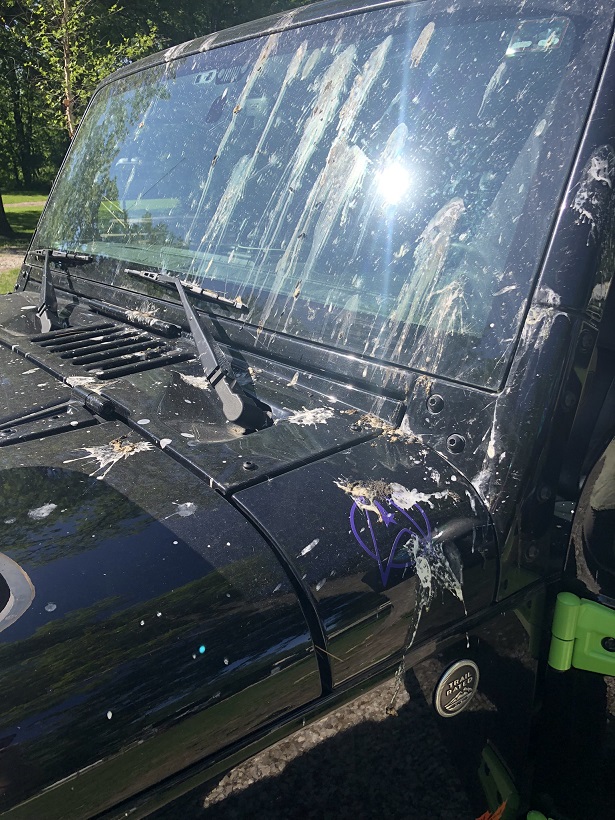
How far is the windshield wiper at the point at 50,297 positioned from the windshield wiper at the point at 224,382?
1.59ft

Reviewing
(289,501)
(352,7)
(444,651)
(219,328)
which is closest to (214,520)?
(289,501)

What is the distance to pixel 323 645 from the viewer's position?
1.18 metres

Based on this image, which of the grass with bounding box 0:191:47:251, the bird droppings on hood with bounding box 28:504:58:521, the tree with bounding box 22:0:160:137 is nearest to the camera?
the bird droppings on hood with bounding box 28:504:58:521

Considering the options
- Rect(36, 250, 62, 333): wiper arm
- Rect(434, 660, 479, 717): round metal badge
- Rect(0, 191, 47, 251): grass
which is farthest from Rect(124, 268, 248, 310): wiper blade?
Rect(0, 191, 47, 251): grass

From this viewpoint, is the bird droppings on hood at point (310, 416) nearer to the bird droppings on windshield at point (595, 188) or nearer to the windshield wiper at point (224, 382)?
A: the windshield wiper at point (224, 382)

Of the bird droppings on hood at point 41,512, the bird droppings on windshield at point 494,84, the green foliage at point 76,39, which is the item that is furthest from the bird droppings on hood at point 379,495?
the green foliage at point 76,39

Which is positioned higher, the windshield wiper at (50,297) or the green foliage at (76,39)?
the green foliage at (76,39)

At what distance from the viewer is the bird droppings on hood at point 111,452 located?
1.35 meters

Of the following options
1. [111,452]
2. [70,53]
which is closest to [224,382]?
[111,452]

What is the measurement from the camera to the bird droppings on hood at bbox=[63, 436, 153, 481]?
4.42 feet

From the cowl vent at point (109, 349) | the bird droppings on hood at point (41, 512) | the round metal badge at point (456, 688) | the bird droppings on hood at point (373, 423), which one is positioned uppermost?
the bird droppings on hood at point (373, 423)

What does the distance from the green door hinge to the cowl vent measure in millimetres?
1146

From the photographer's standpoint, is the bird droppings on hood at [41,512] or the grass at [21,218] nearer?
the bird droppings on hood at [41,512]

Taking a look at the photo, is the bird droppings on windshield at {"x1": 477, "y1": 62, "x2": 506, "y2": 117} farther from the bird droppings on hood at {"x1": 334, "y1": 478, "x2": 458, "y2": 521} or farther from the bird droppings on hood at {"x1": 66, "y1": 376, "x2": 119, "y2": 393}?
the bird droppings on hood at {"x1": 66, "y1": 376, "x2": 119, "y2": 393}
